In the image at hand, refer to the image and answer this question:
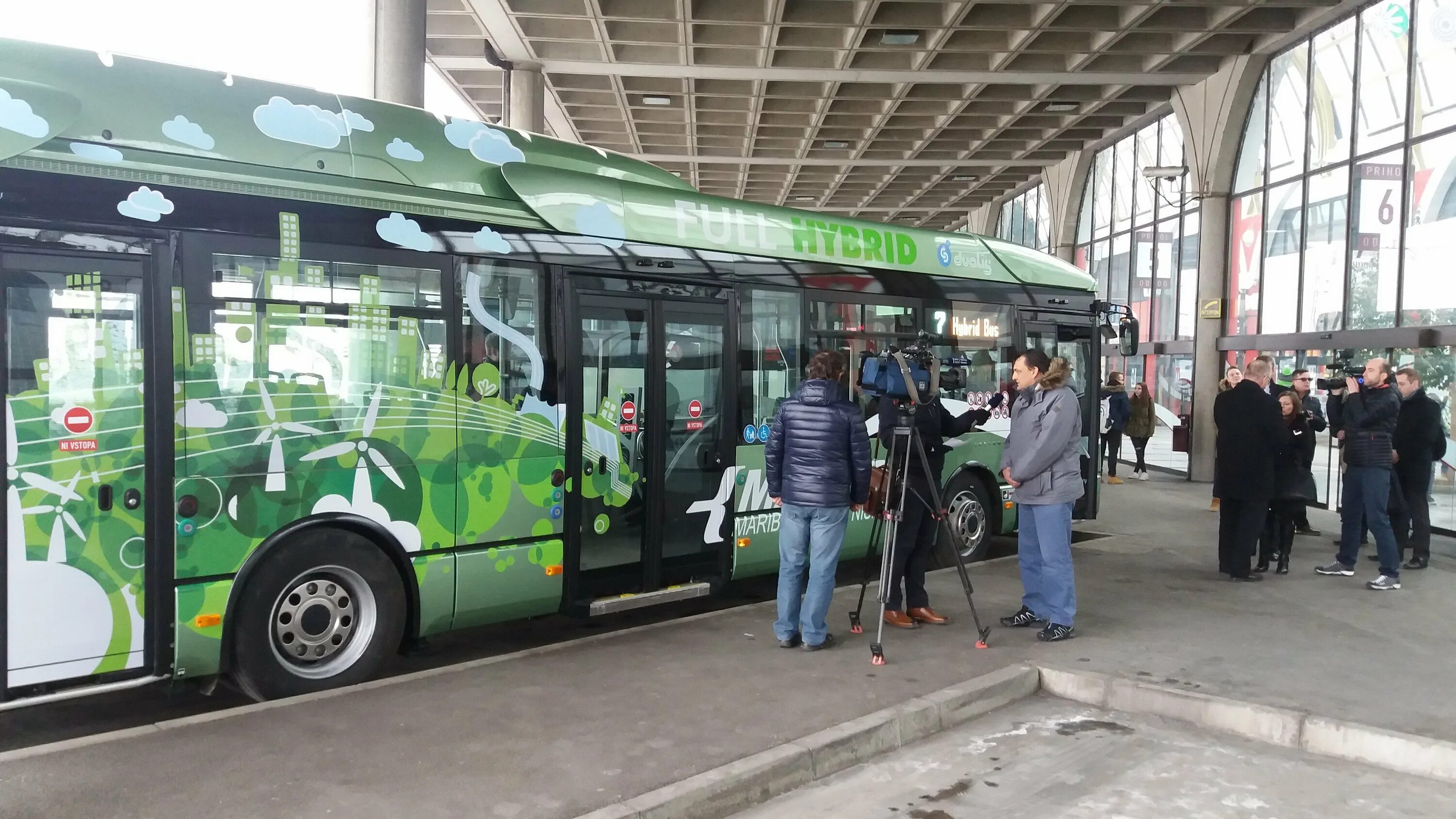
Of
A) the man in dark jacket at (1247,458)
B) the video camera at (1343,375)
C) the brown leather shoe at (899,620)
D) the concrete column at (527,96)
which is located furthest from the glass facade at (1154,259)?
the brown leather shoe at (899,620)

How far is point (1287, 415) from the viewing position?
9.73 meters

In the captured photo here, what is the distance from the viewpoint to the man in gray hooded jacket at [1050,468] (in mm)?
6520

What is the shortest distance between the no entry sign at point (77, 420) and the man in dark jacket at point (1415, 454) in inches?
399

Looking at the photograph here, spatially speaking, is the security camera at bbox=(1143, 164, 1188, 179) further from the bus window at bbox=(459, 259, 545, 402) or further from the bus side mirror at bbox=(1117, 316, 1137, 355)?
the bus window at bbox=(459, 259, 545, 402)

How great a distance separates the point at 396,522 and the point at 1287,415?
28.0 feet

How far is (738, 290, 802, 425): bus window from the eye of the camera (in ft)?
24.2

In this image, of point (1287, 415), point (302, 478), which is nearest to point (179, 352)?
point (302, 478)

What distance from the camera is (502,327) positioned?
594 cm

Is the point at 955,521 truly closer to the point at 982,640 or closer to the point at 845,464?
the point at 982,640

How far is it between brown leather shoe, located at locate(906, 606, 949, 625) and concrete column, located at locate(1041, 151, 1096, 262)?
18605 millimetres

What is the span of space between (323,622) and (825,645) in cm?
302

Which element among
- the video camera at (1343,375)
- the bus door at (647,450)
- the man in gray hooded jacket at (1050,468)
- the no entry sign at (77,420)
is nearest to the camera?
the no entry sign at (77,420)

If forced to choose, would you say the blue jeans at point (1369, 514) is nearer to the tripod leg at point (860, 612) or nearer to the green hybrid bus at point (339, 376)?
the tripod leg at point (860, 612)

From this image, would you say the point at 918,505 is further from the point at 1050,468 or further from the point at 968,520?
the point at 968,520
